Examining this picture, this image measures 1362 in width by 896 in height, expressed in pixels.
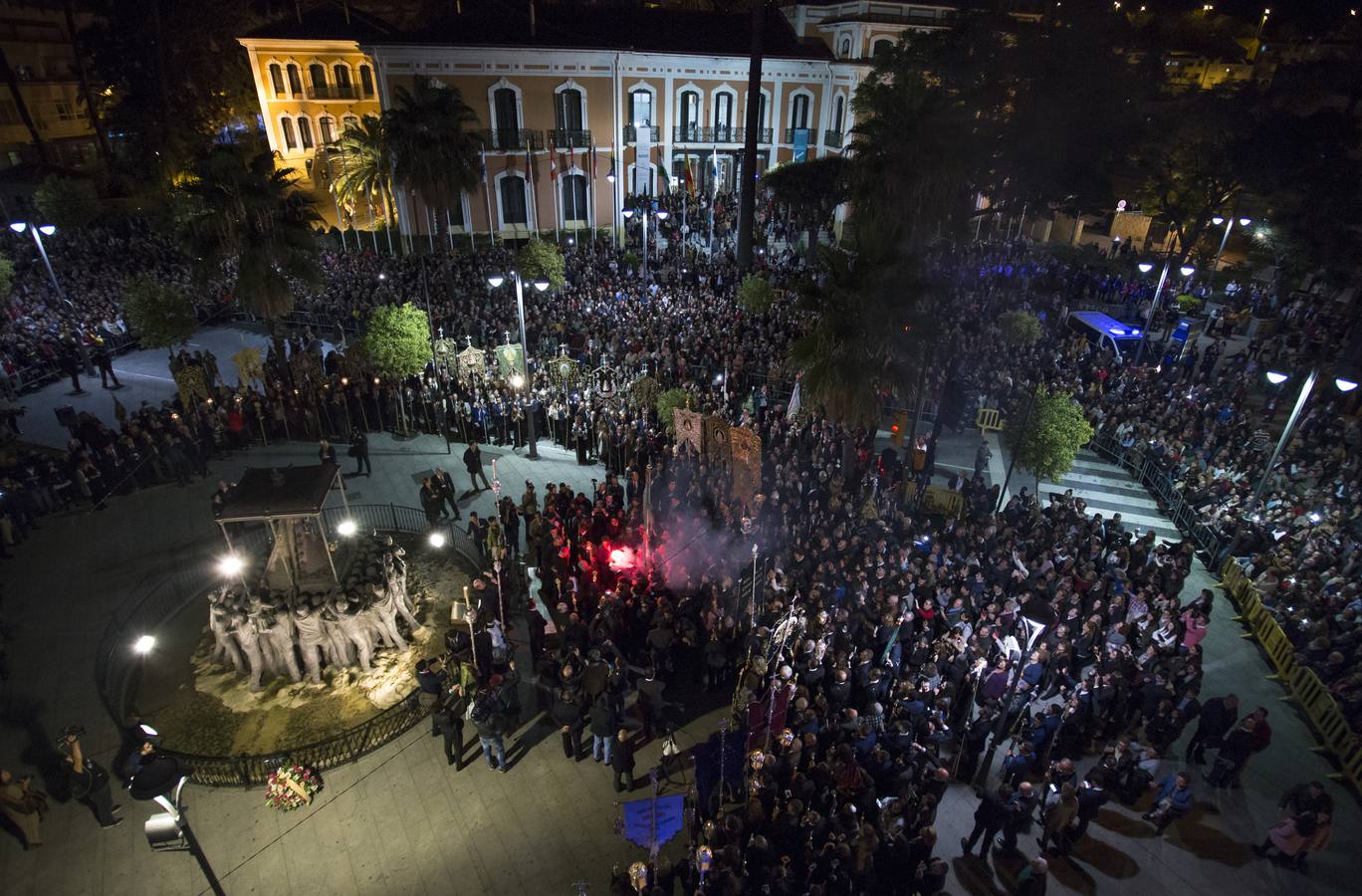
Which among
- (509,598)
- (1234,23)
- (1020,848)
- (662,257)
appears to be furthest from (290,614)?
(1234,23)

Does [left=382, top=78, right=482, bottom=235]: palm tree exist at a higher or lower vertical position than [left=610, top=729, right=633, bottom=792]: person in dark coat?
higher

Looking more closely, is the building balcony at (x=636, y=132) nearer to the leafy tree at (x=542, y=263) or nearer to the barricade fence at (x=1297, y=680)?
the leafy tree at (x=542, y=263)

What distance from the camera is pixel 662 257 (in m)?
35.4

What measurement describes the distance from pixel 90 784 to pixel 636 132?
38.9 m

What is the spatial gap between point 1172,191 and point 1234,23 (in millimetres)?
28530

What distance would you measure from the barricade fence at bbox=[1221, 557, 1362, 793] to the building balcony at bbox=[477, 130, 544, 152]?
114 feet

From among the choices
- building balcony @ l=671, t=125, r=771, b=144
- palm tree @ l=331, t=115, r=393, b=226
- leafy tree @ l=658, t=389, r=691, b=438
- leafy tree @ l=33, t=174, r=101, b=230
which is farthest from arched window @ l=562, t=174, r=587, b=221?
leafy tree @ l=658, t=389, r=691, b=438

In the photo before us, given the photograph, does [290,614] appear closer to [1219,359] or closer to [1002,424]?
[1002,424]

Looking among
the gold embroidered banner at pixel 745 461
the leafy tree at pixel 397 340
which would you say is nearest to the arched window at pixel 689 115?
the leafy tree at pixel 397 340

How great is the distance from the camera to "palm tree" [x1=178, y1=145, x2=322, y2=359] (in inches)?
715

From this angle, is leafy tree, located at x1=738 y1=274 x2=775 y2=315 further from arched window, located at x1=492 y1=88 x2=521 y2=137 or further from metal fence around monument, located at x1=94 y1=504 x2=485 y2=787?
arched window, located at x1=492 y1=88 x2=521 y2=137

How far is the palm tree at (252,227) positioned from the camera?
715 inches

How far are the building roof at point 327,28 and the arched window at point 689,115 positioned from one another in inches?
654

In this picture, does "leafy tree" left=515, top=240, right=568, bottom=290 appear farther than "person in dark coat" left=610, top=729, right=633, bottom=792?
Yes
